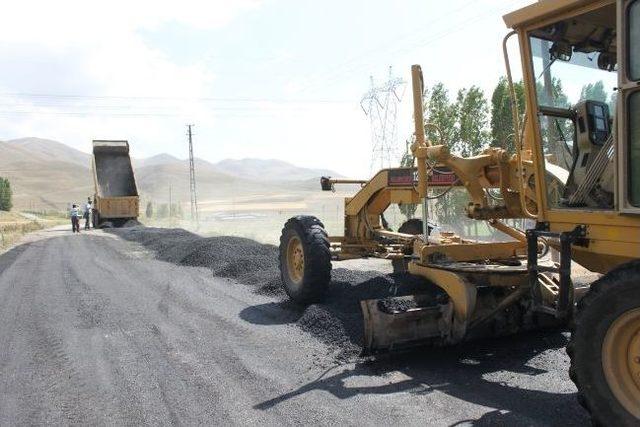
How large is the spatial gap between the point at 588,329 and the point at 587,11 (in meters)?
2.00

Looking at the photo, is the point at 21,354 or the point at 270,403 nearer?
the point at 270,403

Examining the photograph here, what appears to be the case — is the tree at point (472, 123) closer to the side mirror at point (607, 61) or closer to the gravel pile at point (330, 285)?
the gravel pile at point (330, 285)

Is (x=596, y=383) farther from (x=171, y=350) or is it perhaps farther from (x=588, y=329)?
(x=171, y=350)

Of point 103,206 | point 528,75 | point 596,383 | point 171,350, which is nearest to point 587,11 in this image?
point 528,75

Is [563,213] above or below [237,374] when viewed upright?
above

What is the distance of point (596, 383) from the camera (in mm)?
3361

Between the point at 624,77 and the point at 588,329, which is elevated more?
the point at 624,77

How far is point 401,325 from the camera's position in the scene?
5098 mm

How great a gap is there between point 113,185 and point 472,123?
60.0ft

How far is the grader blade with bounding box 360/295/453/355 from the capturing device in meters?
5.09

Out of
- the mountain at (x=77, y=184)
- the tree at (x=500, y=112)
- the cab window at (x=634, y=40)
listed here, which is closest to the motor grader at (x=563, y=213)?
the cab window at (x=634, y=40)

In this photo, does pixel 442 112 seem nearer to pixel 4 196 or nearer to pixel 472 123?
pixel 472 123

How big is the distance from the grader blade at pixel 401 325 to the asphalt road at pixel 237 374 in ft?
0.70

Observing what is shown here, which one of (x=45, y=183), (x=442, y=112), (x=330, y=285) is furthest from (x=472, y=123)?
(x=45, y=183)
